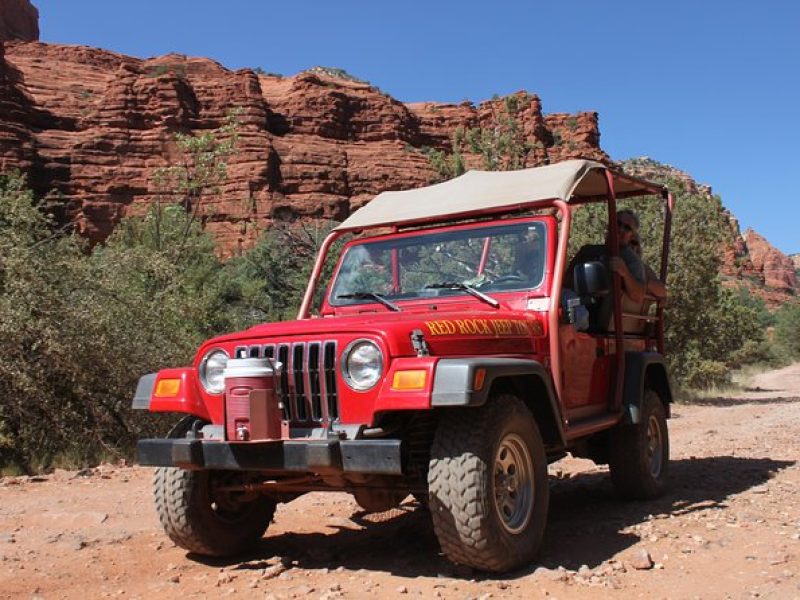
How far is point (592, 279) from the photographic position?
17.2ft

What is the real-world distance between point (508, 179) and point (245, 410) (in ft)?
9.13

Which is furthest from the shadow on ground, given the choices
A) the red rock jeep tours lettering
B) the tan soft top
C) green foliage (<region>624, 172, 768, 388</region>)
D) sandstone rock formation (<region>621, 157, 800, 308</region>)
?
sandstone rock formation (<region>621, 157, 800, 308</region>)

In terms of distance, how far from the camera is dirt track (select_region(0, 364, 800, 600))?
3992mm

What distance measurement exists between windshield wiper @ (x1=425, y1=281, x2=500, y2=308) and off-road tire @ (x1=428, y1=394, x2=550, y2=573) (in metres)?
0.90

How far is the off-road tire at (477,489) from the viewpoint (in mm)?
3844

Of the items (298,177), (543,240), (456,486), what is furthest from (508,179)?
(298,177)

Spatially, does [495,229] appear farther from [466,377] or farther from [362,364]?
[466,377]

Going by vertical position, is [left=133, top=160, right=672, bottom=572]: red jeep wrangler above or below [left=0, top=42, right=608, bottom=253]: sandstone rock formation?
below

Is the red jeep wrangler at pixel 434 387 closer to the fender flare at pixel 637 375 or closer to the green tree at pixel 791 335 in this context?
the fender flare at pixel 637 375

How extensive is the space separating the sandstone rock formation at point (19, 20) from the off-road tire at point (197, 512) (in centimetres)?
9204

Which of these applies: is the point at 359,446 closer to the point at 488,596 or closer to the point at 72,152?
the point at 488,596

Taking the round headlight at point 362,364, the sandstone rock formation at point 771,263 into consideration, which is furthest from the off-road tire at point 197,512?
the sandstone rock formation at point 771,263

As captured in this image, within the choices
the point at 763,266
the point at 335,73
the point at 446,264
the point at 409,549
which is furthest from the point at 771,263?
the point at 409,549

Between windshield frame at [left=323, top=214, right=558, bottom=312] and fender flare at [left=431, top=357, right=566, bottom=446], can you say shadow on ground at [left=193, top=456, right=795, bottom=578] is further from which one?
windshield frame at [left=323, top=214, right=558, bottom=312]
